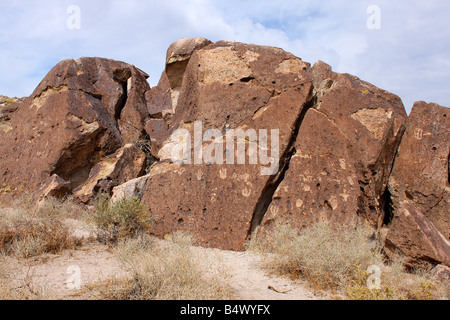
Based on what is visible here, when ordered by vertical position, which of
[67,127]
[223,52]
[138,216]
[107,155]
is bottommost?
[138,216]

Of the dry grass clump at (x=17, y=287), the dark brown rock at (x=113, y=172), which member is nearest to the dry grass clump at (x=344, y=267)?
the dry grass clump at (x=17, y=287)

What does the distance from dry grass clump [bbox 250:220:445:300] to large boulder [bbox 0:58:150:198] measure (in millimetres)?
4639

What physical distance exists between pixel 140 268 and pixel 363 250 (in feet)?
7.32

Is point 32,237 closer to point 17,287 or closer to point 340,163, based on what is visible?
point 17,287

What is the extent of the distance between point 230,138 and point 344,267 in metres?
2.43

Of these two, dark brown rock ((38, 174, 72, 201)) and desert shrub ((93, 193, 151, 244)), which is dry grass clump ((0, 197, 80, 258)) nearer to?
desert shrub ((93, 193, 151, 244))

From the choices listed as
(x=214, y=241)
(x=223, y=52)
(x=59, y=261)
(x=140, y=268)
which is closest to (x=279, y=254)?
(x=214, y=241)

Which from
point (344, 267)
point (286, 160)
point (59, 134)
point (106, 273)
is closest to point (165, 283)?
point (106, 273)

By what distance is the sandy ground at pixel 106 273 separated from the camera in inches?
130

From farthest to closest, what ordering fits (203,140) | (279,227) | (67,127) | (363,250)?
(67,127), (203,140), (279,227), (363,250)

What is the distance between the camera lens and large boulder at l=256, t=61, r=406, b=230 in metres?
5.03

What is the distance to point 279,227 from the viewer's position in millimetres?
4742

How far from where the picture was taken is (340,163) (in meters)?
5.24
